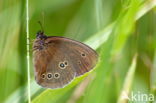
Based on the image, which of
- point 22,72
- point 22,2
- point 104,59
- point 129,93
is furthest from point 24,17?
point 129,93

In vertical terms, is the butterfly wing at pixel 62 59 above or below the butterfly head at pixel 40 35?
below

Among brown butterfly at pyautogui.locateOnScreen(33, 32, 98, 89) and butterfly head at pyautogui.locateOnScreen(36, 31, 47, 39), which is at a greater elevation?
butterfly head at pyautogui.locateOnScreen(36, 31, 47, 39)

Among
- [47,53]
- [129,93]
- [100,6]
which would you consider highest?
[100,6]

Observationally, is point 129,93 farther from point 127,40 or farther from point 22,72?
point 22,72

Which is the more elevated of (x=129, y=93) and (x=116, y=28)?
(x=116, y=28)
